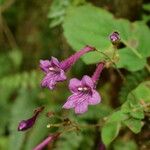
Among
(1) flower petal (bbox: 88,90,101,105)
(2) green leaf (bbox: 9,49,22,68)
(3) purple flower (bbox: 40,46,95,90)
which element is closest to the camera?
(1) flower petal (bbox: 88,90,101,105)

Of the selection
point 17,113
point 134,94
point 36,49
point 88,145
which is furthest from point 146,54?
point 36,49

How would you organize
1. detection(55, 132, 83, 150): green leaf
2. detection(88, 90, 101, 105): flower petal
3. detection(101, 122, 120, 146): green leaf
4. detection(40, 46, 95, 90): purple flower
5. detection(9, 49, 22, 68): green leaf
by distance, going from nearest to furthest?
detection(88, 90, 101, 105): flower petal
detection(40, 46, 95, 90): purple flower
detection(101, 122, 120, 146): green leaf
detection(55, 132, 83, 150): green leaf
detection(9, 49, 22, 68): green leaf

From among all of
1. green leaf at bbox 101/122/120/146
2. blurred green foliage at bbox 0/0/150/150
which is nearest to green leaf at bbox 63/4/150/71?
blurred green foliage at bbox 0/0/150/150

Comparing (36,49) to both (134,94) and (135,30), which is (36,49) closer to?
(135,30)

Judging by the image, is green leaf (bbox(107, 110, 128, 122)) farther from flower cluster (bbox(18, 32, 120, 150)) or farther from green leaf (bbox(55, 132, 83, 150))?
green leaf (bbox(55, 132, 83, 150))

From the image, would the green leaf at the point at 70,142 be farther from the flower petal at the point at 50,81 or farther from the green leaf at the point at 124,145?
the flower petal at the point at 50,81

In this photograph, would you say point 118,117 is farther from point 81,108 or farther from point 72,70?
point 72,70
